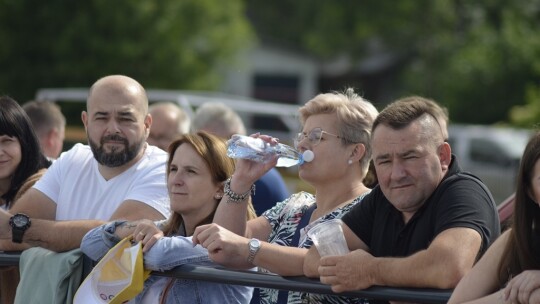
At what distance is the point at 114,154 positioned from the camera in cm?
547

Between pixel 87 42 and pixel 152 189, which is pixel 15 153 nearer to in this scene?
pixel 152 189

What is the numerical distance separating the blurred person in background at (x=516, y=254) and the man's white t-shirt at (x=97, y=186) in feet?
7.05

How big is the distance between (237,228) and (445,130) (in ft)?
3.53

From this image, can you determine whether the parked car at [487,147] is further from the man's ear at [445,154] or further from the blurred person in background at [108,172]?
the man's ear at [445,154]

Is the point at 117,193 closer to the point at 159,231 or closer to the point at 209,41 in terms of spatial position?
the point at 159,231

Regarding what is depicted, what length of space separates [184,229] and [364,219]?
984 millimetres

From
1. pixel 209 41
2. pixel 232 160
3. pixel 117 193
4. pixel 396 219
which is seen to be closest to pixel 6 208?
pixel 117 193

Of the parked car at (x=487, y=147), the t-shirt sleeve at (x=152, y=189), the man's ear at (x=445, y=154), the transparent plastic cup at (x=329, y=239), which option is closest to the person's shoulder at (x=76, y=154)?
the t-shirt sleeve at (x=152, y=189)

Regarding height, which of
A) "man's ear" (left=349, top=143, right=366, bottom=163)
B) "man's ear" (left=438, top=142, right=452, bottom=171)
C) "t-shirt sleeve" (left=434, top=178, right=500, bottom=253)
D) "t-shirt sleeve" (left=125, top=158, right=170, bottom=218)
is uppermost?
"man's ear" (left=438, top=142, right=452, bottom=171)

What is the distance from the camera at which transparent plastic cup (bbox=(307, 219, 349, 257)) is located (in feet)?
13.6

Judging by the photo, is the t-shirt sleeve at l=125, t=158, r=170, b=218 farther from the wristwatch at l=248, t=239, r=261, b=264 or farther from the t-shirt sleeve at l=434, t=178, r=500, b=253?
the t-shirt sleeve at l=434, t=178, r=500, b=253

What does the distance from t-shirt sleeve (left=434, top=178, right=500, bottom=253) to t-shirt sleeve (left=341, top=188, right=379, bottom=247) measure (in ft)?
1.20

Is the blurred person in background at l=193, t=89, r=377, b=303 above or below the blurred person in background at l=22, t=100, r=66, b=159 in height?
above

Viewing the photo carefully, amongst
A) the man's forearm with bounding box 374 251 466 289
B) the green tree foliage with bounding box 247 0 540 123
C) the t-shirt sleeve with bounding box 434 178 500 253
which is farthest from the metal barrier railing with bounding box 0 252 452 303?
the green tree foliage with bounding box 247 0 540 123
